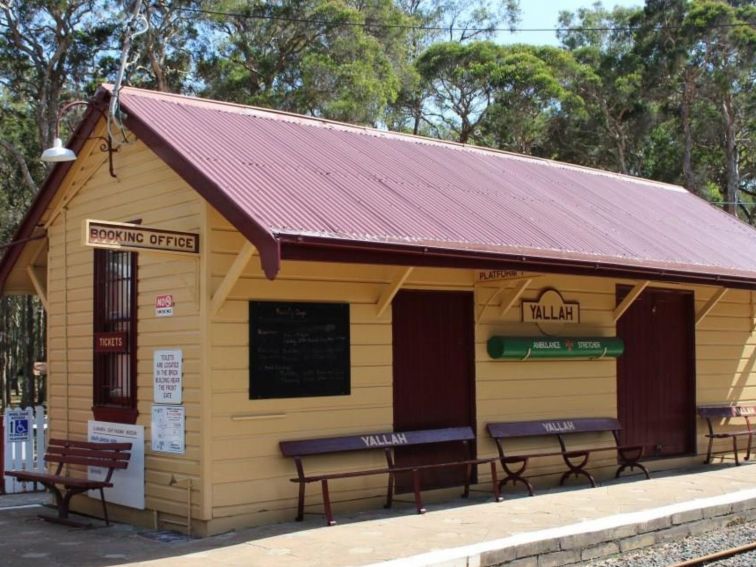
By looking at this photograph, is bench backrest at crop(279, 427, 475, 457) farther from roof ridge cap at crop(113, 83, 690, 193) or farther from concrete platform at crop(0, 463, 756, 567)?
roof ridge cap at crop(113, 83, 690, 193)

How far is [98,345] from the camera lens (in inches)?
387

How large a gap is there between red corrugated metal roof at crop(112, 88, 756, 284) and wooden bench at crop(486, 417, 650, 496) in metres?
2.14

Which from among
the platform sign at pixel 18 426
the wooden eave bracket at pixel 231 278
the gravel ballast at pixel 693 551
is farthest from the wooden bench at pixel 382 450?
the platform sign at pixel 18 426

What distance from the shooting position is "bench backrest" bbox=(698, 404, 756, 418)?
12969 mm

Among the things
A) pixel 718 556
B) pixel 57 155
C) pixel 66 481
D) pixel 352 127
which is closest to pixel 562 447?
pixel 718 556

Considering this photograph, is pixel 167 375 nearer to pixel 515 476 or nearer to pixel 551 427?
pixel 515 476

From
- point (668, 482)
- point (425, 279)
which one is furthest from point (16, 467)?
point (668, 482)

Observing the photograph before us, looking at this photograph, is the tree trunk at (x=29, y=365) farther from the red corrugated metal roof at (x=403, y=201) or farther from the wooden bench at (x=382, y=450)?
the wooden bench at (x=382, y=450)

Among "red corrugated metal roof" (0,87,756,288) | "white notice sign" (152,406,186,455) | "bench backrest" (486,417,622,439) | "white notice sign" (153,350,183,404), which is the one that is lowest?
"bench backrest" (486,417,622,439)

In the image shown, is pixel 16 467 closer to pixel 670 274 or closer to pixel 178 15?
pixel 670 274

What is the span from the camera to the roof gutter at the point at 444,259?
759 centimetres

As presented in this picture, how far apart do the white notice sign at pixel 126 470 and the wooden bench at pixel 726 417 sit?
7826 mm

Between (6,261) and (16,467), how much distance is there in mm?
2697

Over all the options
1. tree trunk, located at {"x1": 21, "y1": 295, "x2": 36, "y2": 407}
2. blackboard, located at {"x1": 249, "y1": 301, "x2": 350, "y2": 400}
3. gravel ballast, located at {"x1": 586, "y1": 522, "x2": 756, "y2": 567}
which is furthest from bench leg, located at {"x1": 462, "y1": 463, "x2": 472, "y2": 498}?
tree trunk, located at {"x1": 21, "y1": 295, "x2": 36, "y2": 407}
